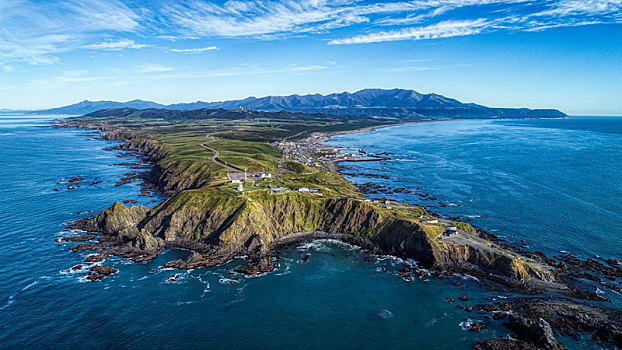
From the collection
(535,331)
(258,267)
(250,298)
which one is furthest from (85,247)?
(535,331)

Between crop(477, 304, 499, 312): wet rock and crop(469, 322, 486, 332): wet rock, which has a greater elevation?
crop(477, 304, 499, 312): wet rock

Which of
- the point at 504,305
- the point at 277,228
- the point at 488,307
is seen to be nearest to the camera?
the point at 488,307

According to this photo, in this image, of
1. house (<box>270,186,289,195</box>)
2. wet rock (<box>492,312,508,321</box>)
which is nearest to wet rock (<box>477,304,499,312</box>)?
wet rock (<box>492,312,508,321</box>)

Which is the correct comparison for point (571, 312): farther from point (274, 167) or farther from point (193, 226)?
point (274, 167)

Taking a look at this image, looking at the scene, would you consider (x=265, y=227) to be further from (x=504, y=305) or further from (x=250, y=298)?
(x=504, y=305)

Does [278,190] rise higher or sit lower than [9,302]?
higher

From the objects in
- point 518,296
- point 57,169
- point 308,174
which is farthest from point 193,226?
point 57,169

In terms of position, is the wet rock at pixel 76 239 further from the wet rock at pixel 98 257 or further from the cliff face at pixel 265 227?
the wet rock at pixel 98 257

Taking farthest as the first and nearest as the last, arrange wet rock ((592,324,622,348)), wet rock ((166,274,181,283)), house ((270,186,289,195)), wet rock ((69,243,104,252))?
house ((270,186,289,195)), wet rock ((69,243,104,252)), wet rock ((166,274,181,283)), wet rock ((592,324,622,348))

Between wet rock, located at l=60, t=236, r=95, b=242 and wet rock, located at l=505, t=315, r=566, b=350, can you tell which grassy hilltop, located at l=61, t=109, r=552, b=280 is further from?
wet rock, located at l=505, t=315, r=566, b=350
